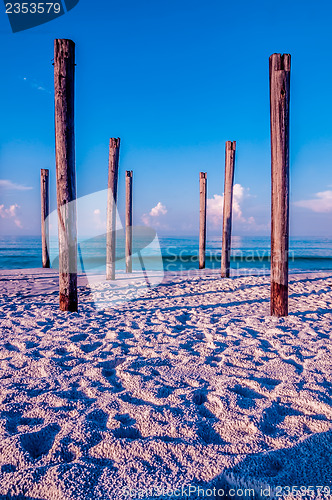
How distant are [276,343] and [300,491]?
2.10 metres

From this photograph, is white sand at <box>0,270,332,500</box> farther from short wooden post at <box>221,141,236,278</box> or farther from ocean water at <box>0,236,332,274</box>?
ocean water at <box>0,236,332,274</box>

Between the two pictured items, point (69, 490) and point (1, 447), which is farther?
point (1, 447)

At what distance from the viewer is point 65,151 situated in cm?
Answer: 429

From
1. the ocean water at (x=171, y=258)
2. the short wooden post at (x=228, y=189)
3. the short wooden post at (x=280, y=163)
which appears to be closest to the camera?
the short wooden post at (x=280, y=163)

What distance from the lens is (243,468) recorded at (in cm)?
144

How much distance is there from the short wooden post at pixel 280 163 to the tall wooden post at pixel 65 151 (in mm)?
2687

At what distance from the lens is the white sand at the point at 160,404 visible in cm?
141

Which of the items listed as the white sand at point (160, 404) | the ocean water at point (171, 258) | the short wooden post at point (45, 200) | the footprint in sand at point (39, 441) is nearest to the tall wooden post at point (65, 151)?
the white sand at point (160, 404)

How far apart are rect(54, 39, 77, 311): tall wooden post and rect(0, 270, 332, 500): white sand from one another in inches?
37.7

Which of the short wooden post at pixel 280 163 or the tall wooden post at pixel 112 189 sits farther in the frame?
the tall wooden post at pixel 112 189

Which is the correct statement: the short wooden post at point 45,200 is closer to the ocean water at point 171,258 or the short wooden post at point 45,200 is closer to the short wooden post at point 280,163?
the ocean water at point 171,258

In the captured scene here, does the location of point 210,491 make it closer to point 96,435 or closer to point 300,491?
point 300,491

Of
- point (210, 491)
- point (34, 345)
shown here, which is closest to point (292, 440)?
point (210, 491)

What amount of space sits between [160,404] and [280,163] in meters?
3.34
